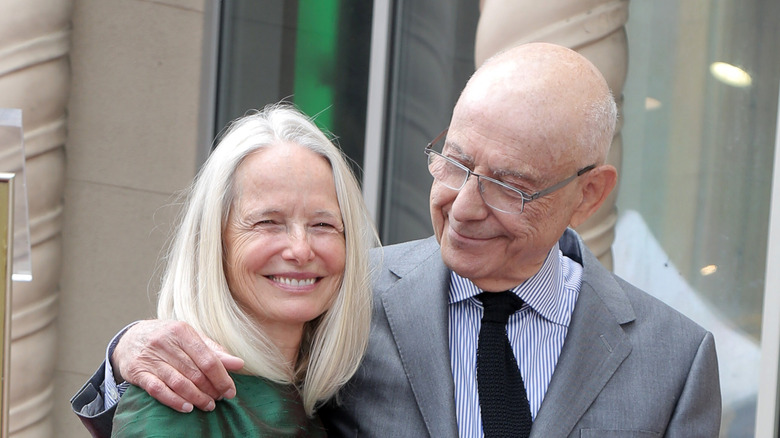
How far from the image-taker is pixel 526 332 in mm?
2631

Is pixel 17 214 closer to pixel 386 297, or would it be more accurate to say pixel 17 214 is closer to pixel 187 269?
pixel 187 269

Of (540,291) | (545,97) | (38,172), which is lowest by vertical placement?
(38,172)

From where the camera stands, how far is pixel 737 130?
4.17 meters

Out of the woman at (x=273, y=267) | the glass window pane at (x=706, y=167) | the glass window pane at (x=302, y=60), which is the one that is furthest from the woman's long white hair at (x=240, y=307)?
the glass window pane at (x=302, y=60)

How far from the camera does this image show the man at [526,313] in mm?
2504

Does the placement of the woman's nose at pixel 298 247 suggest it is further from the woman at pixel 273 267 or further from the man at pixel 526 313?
the man at pixel 526 313

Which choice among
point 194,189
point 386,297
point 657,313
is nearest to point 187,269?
point 194,189

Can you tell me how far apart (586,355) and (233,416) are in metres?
0.88

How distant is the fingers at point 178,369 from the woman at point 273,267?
72 millimetres

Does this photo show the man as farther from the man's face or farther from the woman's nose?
the woman's nose

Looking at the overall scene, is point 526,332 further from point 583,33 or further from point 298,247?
point 583,33

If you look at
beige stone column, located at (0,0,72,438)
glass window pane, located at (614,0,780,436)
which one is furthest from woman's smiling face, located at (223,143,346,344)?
beige stone column, located at (0,0,72,438)

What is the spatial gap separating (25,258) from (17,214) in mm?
104

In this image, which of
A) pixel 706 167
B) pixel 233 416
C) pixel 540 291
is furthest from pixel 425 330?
pixel 706 167
